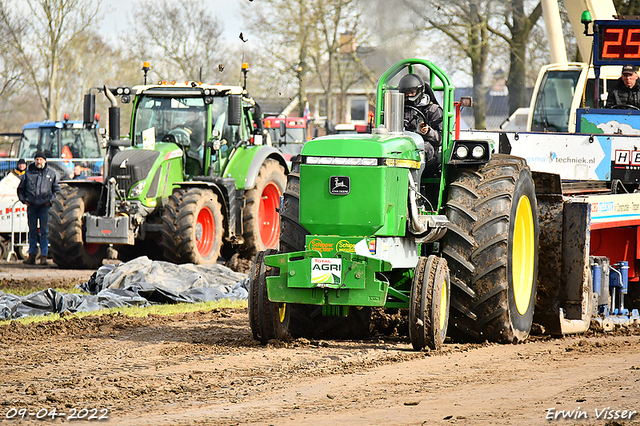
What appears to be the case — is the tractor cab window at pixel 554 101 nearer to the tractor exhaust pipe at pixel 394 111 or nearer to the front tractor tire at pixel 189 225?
the front tractor tire at pixel 189 225

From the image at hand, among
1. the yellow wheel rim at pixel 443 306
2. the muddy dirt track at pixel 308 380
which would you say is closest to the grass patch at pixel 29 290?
the muddy dirt track at pixel 308 380

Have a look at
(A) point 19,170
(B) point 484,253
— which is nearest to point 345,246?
(B) point 484,253

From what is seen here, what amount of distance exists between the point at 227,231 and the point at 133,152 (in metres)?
2.11

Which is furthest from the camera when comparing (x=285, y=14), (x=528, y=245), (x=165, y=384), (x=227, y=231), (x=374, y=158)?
(x=285, y=14)

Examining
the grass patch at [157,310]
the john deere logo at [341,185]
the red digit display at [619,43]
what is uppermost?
the red digit display at [619,43]

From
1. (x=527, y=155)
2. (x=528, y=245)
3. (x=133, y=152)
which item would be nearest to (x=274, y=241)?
(x=133, y=152)

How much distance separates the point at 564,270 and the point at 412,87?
6.99 ft

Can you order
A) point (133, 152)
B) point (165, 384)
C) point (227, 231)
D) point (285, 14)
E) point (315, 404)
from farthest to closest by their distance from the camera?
point (285, 14)
point (227, 231)
point (133, 152)
point (165, 384)
point (315, 404)

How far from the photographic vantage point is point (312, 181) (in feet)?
22.4

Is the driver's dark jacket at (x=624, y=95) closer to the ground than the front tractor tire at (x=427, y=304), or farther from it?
farther from it

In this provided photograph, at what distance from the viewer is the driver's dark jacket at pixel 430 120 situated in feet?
25.4

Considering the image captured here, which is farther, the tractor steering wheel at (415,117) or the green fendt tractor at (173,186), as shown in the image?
the green fendt tractor at (173,186)

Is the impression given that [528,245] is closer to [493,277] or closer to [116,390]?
[493,277]

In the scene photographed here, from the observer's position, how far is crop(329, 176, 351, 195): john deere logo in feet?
22.0
